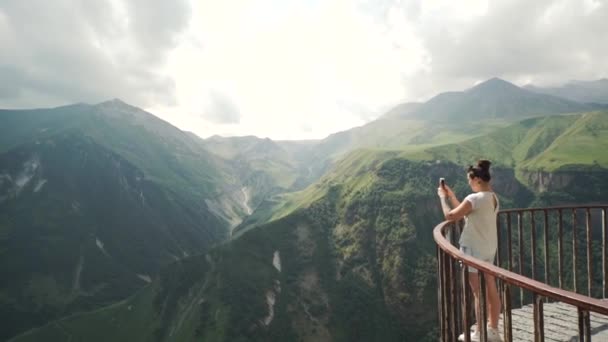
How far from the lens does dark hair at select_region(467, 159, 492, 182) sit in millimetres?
5320

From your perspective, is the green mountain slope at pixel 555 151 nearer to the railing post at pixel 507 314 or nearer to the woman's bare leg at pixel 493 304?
the woman's bare leg at pixel 493 304

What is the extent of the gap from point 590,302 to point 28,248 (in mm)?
212386

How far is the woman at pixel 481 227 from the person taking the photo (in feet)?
16.6

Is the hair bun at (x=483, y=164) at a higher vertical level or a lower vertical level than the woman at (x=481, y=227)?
higher

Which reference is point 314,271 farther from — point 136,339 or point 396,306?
point 136,339

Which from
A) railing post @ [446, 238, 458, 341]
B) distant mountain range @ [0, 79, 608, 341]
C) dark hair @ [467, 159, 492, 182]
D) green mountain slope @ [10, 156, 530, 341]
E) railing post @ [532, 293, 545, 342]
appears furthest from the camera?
distant mountain range @ [0, 79, 608, 341]

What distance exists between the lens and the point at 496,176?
15375cm

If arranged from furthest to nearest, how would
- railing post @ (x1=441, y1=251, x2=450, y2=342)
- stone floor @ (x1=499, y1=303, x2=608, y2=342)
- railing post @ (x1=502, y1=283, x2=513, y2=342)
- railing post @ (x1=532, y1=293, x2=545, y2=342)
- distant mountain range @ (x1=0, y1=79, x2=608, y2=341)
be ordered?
distant mountain range @ (x1=0, y1=79, x2=608, y2=341) → stone floor @ (x1=499, y1=303, x2=608, y2=342) → railing post @ (x1=441, y1=251, x2=450, y2=342) → railing post @ (x1=502, y1=283, x2=513, y2=342) → railing post @ (x1=532, y1=293, x2=545, y2=342)

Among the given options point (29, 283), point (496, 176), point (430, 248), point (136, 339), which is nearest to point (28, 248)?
point (29, 283)

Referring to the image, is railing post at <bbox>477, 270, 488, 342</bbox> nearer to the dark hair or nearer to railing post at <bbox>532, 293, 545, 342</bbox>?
railing post at <bbox>532, 293, 545, 342</bbox>

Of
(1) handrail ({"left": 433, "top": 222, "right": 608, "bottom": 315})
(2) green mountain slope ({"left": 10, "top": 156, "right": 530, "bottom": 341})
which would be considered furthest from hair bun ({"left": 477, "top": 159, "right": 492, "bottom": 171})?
(2) green mountain slope ({"left": 10, "top": 156, "right": 530, "bottom": 341})

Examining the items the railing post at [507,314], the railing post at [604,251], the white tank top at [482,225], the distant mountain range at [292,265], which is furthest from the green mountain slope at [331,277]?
the railing post at [507,314]

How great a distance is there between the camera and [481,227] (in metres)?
5.19

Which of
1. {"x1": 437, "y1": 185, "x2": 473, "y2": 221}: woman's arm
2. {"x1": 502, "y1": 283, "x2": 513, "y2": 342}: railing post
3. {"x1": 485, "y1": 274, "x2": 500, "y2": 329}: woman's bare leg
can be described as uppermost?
{"x1": 437, "y1": 185, "x2": 473, "y2": 221}: woman's arm
